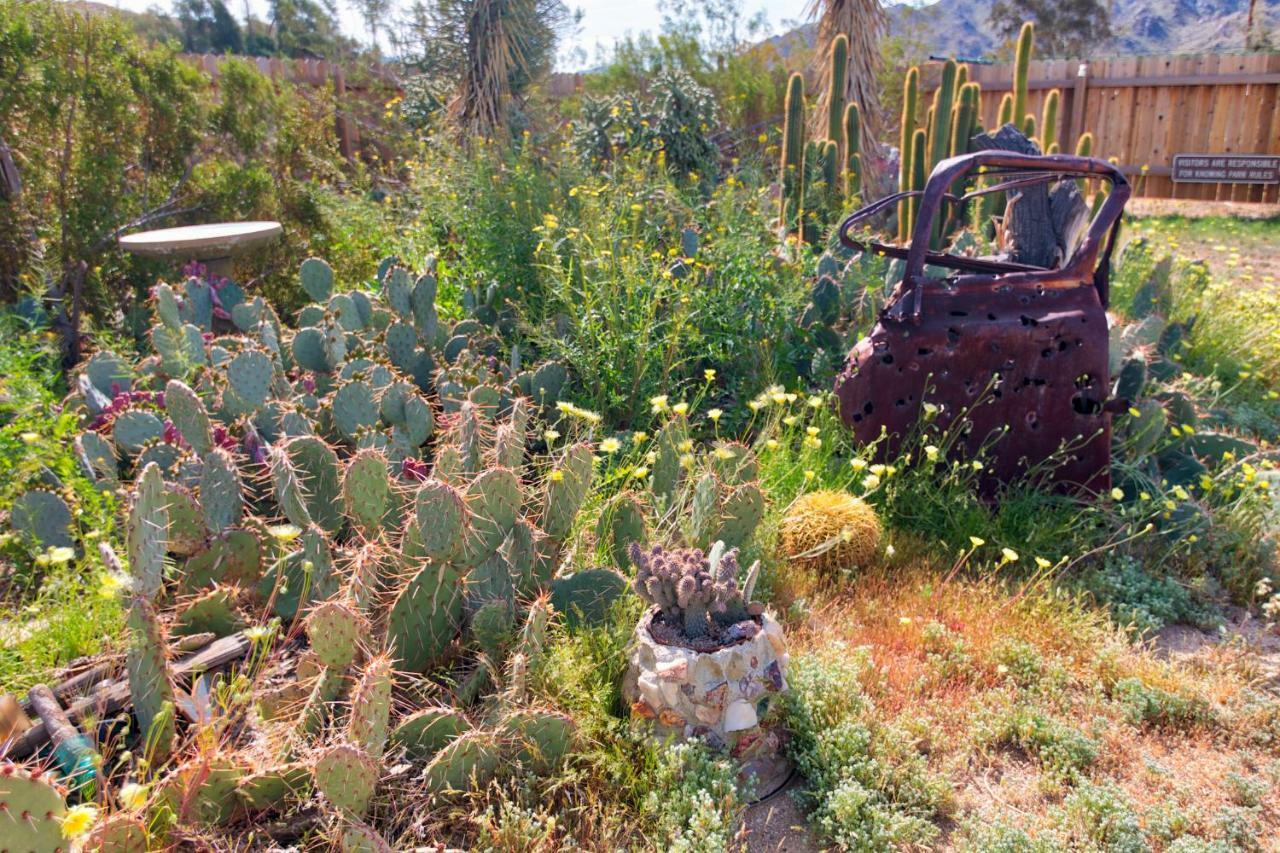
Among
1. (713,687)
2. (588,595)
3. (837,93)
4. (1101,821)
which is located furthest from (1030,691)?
(837,93)

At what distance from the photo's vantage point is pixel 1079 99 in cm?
1452

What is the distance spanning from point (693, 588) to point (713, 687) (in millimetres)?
255

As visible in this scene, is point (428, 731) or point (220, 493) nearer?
point (428, 731)

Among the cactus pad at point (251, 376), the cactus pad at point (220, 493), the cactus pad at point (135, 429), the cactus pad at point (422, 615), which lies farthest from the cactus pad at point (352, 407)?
the cactus pad at point (422, 615)

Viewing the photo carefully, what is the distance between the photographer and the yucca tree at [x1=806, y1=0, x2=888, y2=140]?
982cm

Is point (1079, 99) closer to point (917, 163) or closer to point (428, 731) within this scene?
point (917, 163)

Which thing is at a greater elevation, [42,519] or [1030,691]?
[42,519]

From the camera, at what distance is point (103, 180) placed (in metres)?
5.83

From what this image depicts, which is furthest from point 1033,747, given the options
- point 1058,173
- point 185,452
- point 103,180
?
point 103,180

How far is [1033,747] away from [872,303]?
8.41 feet

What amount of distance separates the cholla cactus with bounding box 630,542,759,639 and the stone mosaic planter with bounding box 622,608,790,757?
0.09 m

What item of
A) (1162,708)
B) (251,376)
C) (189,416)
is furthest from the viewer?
(251,376)

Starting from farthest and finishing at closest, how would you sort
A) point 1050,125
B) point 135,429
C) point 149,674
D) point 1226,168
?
point 1226,168
point 1050,125
point 135,429
point 149,674

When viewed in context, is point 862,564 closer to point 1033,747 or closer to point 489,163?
point 1033,747
